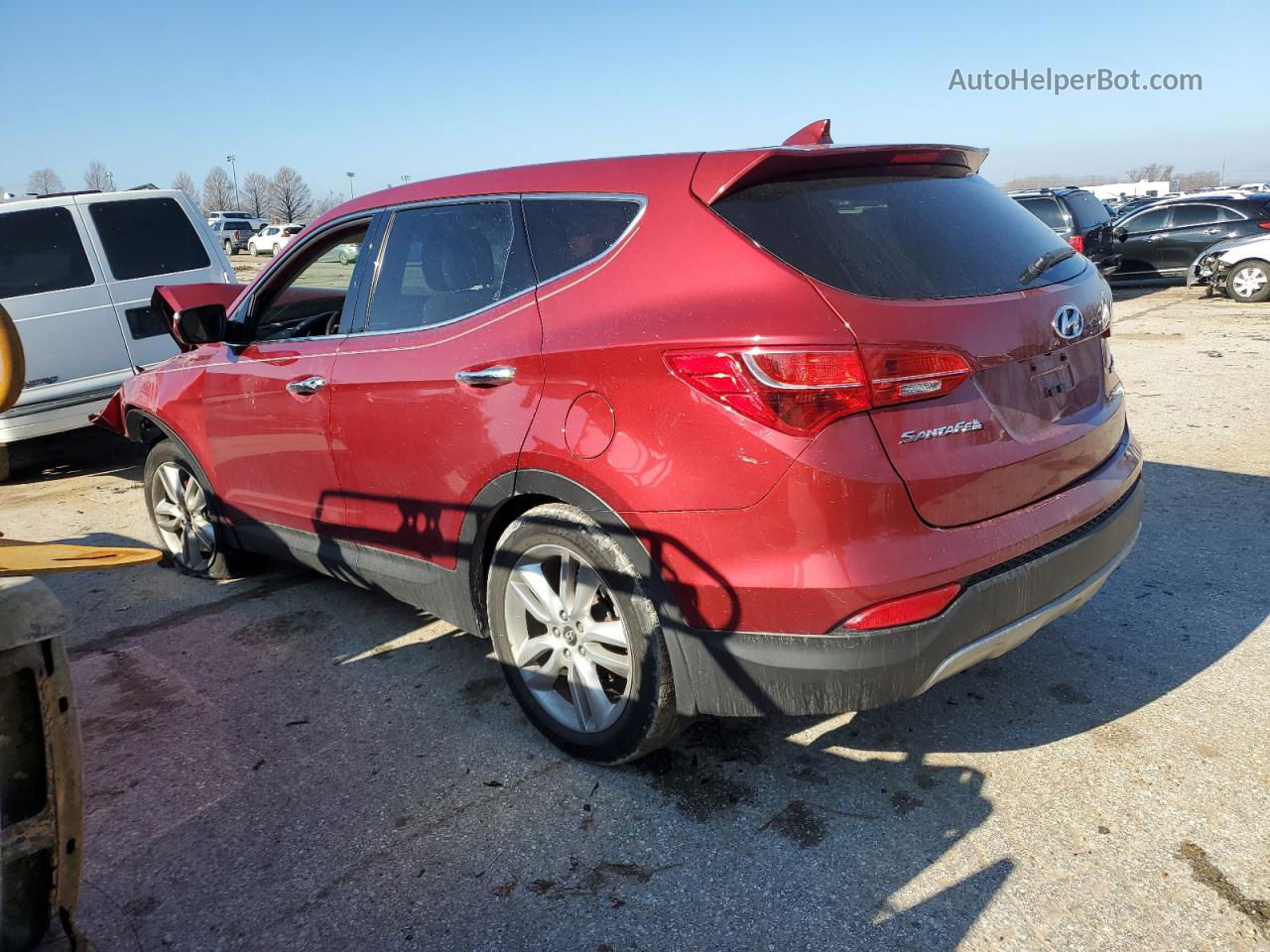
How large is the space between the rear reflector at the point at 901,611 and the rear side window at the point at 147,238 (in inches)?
275

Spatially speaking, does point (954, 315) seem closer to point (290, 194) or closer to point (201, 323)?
point (201, 323)

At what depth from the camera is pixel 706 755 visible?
314 centimetres

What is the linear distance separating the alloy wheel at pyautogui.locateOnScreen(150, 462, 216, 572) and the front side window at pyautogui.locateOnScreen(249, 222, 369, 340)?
96 centimetres

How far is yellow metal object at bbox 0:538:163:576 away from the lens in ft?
6.66

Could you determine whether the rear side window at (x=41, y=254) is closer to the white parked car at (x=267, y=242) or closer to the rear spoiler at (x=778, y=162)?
the rear spoiler at (x=778, y=162)

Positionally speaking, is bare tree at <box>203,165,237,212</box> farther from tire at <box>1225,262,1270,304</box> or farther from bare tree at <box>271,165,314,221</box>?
tire at <box>1225,262,1270,304</box>

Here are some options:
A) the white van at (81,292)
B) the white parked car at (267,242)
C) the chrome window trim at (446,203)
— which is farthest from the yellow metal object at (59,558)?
the white parked car at (267,242)

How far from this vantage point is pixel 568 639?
3.08m

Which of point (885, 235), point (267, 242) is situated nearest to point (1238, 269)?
point (885, 235)

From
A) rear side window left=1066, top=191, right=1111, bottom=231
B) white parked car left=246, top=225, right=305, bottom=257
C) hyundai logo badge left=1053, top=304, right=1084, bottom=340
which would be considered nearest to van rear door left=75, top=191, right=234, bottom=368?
hyundai logo badge left=1053, top=304, right=1084, bottom=340

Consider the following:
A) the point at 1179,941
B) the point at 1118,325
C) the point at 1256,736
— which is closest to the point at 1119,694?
the point at 1256,736

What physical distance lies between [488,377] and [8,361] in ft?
4.31

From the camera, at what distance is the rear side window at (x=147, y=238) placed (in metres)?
7.53

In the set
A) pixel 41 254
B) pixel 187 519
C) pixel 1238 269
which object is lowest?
pixel 1238 269
